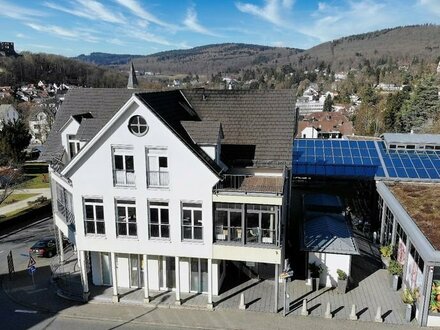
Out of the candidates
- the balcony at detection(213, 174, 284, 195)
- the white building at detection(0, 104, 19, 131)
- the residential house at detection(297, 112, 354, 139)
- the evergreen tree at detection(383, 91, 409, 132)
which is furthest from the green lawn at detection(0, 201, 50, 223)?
the evergreen tree at detection(383, 91, 409, 132)

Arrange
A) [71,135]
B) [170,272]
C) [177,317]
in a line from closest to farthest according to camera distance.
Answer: [177,317], [170,272], [71,135]

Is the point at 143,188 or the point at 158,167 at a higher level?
the point at 158,167

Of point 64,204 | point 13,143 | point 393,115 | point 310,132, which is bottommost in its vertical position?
point 310,132

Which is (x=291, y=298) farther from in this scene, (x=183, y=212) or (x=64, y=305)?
(x=64, y=305)

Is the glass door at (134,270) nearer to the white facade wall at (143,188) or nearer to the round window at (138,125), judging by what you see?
the white facade wall at (143,188)

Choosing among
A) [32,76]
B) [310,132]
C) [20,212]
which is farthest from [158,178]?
[32,76]

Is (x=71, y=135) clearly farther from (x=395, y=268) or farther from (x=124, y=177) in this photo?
(x=395, y=268)
